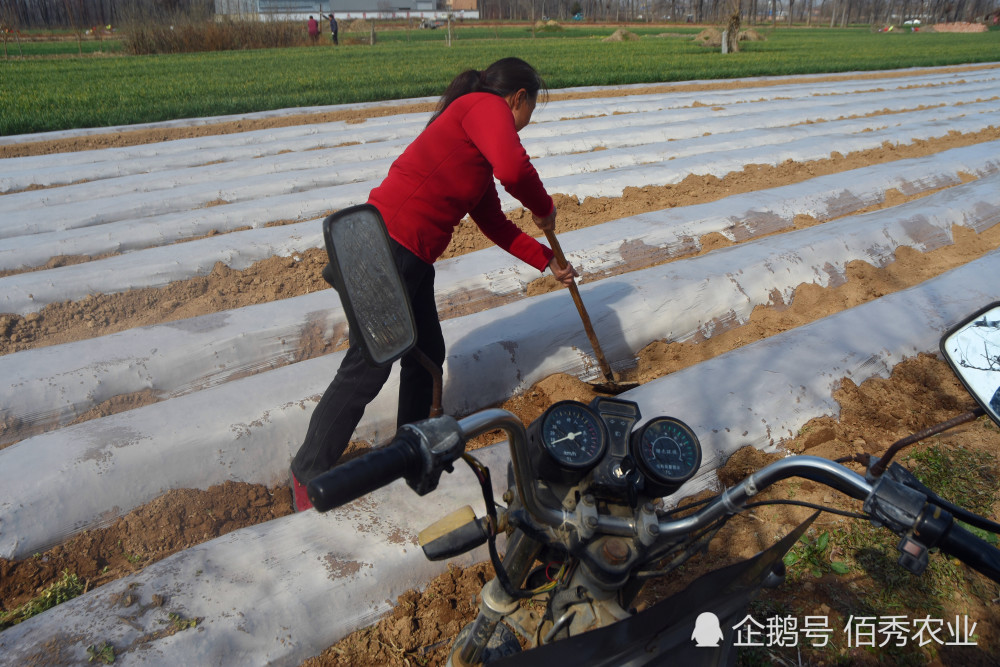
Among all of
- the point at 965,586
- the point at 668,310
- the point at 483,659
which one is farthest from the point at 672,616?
the point at 668,310

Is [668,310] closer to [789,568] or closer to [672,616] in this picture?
[789,568]

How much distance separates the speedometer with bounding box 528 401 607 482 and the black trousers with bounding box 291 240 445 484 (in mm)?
1151

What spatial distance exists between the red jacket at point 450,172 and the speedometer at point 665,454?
119cm

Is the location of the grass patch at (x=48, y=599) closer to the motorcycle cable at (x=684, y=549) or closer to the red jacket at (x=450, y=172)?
the red jacket at (x=450, y=172)

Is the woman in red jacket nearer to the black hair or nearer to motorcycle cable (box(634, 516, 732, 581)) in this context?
the black hair

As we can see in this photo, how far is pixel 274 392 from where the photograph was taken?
2721mm

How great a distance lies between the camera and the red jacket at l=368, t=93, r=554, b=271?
2.25m

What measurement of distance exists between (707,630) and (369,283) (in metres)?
0.92

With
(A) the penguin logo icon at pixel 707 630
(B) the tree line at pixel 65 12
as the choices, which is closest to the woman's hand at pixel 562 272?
(A) the penguin logo icon at pixel 707 630

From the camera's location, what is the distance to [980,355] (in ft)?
4.36

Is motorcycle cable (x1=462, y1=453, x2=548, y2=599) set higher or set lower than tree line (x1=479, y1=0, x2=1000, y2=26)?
lower

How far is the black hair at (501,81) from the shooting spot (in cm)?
235

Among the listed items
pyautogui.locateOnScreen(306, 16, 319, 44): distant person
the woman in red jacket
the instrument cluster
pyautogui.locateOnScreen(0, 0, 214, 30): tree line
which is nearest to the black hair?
the woman in red jacket

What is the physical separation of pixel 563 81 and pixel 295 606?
1271 centimetres
